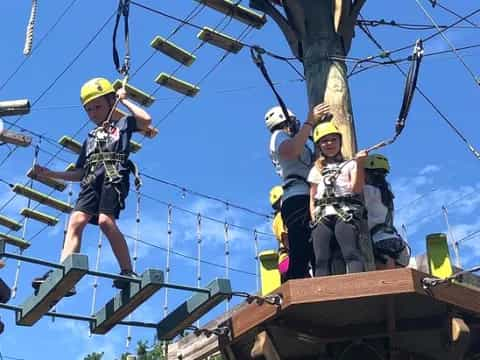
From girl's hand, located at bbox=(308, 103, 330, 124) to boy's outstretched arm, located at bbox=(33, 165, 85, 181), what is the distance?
4.85 feet

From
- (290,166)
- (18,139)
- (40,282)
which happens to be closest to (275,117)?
(290,166)

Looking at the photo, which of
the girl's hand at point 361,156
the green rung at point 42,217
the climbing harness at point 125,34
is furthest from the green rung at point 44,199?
the girl's hand at point 361,156

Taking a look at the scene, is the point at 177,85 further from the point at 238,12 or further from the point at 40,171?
the point at 40,171

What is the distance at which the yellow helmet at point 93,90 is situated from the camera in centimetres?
498

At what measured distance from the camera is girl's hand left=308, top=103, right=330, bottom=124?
14.0 ft

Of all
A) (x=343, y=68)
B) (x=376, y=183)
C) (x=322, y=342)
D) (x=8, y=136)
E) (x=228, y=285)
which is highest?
(x=8, y=136)

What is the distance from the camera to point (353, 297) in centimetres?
340

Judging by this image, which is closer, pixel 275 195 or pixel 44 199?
pixel 275 195

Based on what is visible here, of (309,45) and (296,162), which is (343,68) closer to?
(309,45)

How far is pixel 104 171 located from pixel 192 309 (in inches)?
38.0

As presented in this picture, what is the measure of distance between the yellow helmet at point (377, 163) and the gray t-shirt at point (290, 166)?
314 mm

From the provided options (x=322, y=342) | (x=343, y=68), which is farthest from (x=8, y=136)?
(x=322, y=342)

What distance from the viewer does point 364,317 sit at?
3730 millimetres

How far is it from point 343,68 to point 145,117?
1.23 metres
